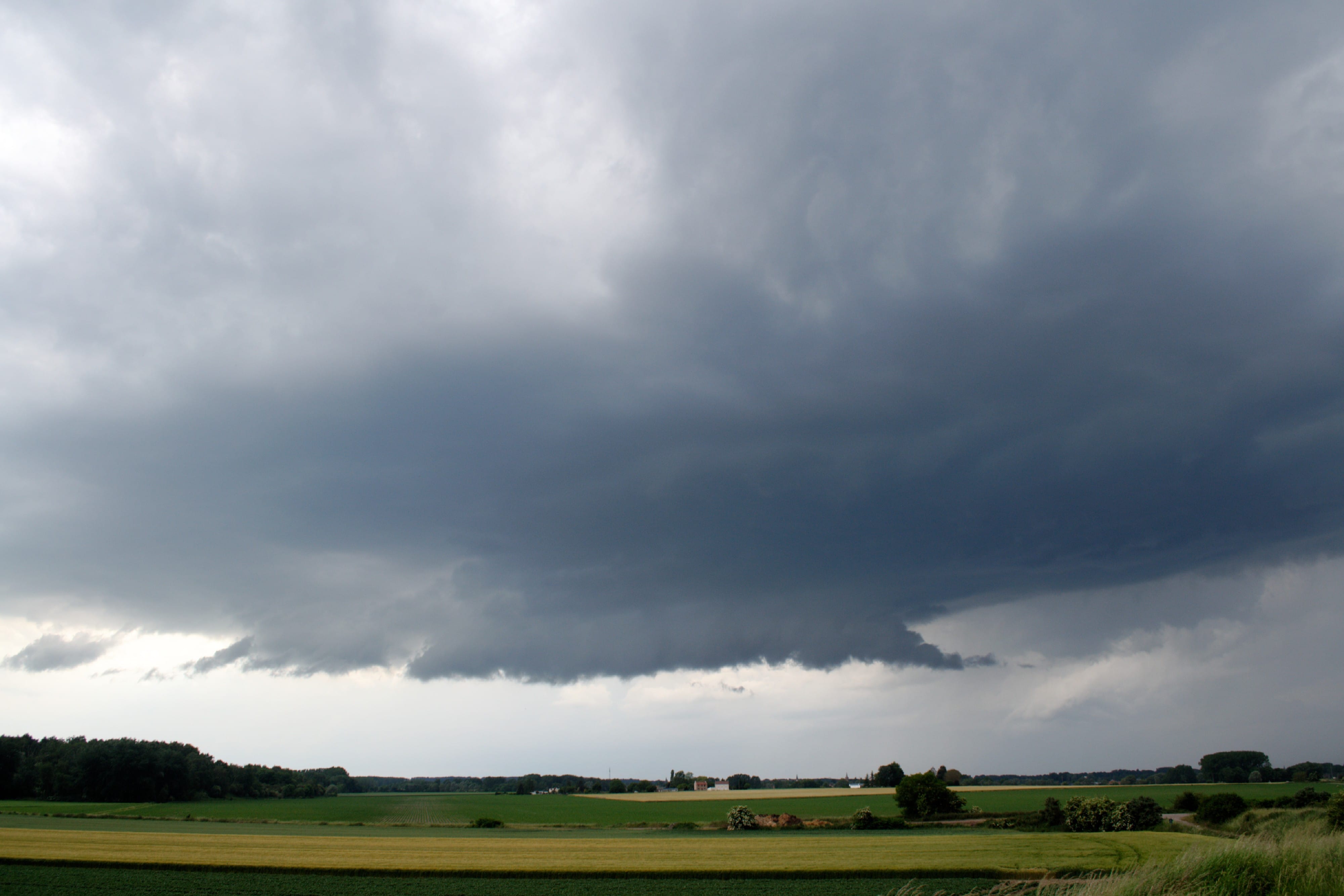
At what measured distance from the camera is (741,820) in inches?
3260

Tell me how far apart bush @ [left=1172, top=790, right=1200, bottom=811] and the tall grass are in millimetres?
84007

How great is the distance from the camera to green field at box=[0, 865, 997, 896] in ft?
114

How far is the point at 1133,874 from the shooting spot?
20.4 metres

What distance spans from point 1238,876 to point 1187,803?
93258 millimetres

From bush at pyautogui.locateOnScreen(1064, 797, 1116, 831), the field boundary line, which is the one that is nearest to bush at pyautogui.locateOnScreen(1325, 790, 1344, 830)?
bush at pyautogui.locateOnScreen(1064, 797, 1116, 831)

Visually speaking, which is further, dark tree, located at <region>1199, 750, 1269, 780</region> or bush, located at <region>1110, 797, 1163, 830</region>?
dark tree, located at <region>1199, 750, 1269, 780</region>

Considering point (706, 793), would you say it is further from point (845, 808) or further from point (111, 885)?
point (111, 885)

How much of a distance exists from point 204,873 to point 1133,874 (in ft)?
141

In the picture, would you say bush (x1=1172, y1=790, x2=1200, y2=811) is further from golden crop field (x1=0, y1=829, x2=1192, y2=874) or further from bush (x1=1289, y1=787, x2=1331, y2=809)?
golden crop field (x1=0, y1=829, x2=1192, y2=874)

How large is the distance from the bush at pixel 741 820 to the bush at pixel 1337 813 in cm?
4879

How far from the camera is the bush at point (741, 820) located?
3241 inches

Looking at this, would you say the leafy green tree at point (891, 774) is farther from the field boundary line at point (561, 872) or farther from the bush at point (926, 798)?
the field boundary line at point (561, 872)

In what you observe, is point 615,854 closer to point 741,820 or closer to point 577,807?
point 741,820

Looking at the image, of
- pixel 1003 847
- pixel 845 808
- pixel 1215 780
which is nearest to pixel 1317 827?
pixel 1003 847
